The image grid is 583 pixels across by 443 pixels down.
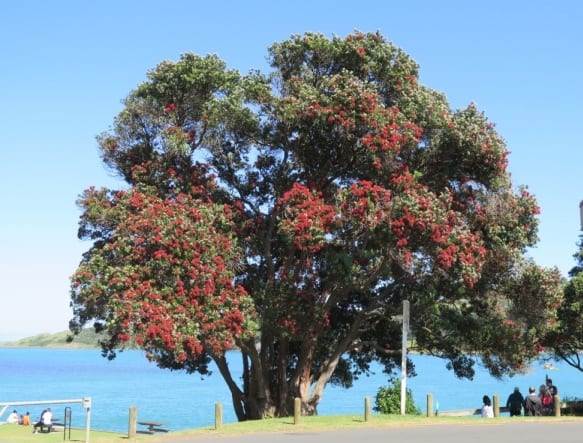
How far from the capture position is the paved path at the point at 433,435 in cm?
1955

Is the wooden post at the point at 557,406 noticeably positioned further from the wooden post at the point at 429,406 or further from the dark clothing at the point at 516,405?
the wooden post at the point at 429,406

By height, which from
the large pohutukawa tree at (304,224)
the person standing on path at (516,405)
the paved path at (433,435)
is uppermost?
the large pohutukawa tree at (304,224)

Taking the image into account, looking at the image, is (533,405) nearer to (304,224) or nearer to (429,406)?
(429,406)

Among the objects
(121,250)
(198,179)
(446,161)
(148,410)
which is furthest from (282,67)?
(148,410)

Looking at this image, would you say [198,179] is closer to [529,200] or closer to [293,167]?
[293,167]

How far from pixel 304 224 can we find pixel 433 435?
7.90 meters

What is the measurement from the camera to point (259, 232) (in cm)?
2831

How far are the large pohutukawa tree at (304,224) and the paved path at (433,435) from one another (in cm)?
448

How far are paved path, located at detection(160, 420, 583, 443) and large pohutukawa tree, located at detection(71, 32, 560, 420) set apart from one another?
4480 millimetres

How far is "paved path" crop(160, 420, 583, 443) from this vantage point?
770 inches

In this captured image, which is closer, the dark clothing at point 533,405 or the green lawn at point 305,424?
the green lawn at point 305,424

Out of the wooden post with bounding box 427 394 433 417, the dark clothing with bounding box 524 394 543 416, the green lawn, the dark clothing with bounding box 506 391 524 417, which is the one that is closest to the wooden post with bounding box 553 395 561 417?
the green lawn

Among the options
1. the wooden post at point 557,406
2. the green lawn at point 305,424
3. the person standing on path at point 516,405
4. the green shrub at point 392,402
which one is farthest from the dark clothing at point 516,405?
the green shrub at point 392,402

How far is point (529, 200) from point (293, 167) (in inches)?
366
